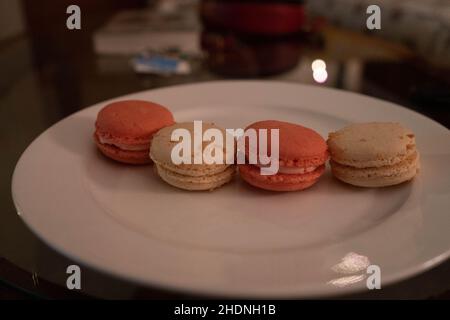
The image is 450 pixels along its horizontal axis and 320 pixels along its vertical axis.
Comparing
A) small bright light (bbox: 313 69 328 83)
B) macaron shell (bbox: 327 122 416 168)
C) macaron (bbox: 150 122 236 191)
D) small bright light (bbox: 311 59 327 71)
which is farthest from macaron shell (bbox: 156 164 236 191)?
small bright light (bbox: 311 59 327 71)

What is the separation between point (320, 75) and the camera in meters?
1.29

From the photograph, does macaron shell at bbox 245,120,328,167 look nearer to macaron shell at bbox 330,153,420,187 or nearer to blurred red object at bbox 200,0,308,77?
macaron shell at bbox 330,153,420,187

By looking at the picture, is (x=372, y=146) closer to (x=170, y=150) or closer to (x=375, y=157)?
(x=375, y=157)

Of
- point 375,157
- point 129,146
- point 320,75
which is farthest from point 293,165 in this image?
point 320,75

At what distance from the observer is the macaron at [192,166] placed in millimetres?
686

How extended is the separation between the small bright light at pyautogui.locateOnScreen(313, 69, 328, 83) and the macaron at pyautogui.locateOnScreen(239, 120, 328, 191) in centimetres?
58

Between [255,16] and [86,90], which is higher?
[255,16]

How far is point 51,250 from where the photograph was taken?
57 cm

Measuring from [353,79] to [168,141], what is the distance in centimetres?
74

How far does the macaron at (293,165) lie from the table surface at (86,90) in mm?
224

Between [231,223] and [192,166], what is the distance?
0.36 feet

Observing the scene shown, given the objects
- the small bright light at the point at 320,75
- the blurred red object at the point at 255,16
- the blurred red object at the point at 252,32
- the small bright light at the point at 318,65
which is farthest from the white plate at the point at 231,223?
the blurred red object at the point at 255,16
